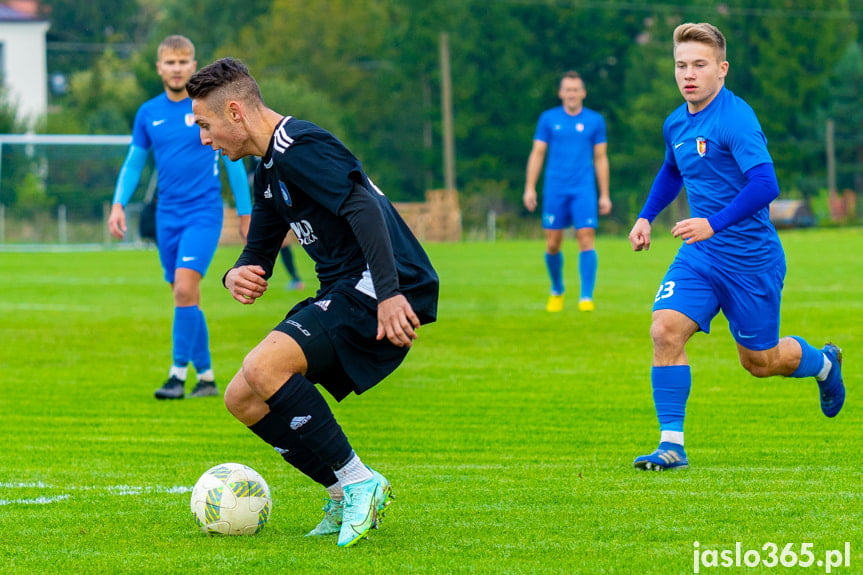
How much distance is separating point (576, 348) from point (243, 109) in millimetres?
7346

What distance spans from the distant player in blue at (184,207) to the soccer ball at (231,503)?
4217mm

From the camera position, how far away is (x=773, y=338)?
6.27 meters

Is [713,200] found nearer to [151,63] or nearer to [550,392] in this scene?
[550,392]

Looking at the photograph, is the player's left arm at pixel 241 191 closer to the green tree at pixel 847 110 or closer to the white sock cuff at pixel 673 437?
the white sock cuff at pixel 673 437

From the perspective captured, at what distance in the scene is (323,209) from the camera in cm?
473

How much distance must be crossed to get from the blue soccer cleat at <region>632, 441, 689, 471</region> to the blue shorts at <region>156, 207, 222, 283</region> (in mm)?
4017

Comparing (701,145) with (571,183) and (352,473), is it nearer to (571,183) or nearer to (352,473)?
(352,473)

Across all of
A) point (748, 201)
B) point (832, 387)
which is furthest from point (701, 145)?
point (832, 387)

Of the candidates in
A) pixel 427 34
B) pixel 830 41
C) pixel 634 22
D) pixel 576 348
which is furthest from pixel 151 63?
pixel 576 348

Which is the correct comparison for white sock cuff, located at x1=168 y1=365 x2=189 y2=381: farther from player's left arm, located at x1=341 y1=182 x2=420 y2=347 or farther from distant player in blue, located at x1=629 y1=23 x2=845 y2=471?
player's left arm, located at x1=341 y1=182 x2=420 y2=347

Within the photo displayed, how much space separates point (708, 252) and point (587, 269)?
8.34 meters

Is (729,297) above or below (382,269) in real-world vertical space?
below

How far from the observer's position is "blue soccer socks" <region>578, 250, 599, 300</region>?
47.4 ft

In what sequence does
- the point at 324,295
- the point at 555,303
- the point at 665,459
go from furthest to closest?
1. the point at 555,303
2. the point at 665,459
3. the point at 324,295
